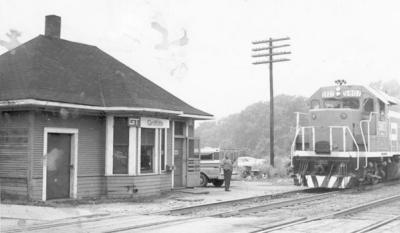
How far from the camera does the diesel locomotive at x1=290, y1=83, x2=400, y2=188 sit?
18.8 metres

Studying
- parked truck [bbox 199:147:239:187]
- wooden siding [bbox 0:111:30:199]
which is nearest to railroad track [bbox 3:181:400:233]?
wooden siding [bbox 0:111:30:199]

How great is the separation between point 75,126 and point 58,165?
1272mm

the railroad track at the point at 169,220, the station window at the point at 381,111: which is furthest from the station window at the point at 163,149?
the station window at the point at 381,111

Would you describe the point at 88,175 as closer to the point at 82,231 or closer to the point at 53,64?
the point at 53,64

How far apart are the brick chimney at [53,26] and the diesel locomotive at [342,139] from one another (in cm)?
970

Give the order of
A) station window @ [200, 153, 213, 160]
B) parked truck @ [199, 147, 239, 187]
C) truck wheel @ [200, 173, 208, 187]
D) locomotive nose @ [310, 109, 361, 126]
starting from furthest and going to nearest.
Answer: station window @ [200, 153, 213, 160] < truck wheel @ [200, 173, 208, 187] < parked truck @ [199, 147, 239, 187] < locomotive nose @ [310, 109, 361, 126]

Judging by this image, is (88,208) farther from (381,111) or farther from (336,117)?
(381,111)

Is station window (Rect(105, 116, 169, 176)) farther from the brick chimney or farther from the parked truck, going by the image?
the parked truck

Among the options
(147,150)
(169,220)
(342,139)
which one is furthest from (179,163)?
(169,220)

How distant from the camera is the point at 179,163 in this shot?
20.4 metres

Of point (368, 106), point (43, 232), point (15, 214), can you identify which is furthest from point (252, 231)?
point (368, 106)

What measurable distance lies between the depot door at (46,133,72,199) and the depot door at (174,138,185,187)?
5.44m

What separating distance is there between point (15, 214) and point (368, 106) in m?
13.6

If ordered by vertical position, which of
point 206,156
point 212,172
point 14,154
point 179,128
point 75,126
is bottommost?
point 212,172
